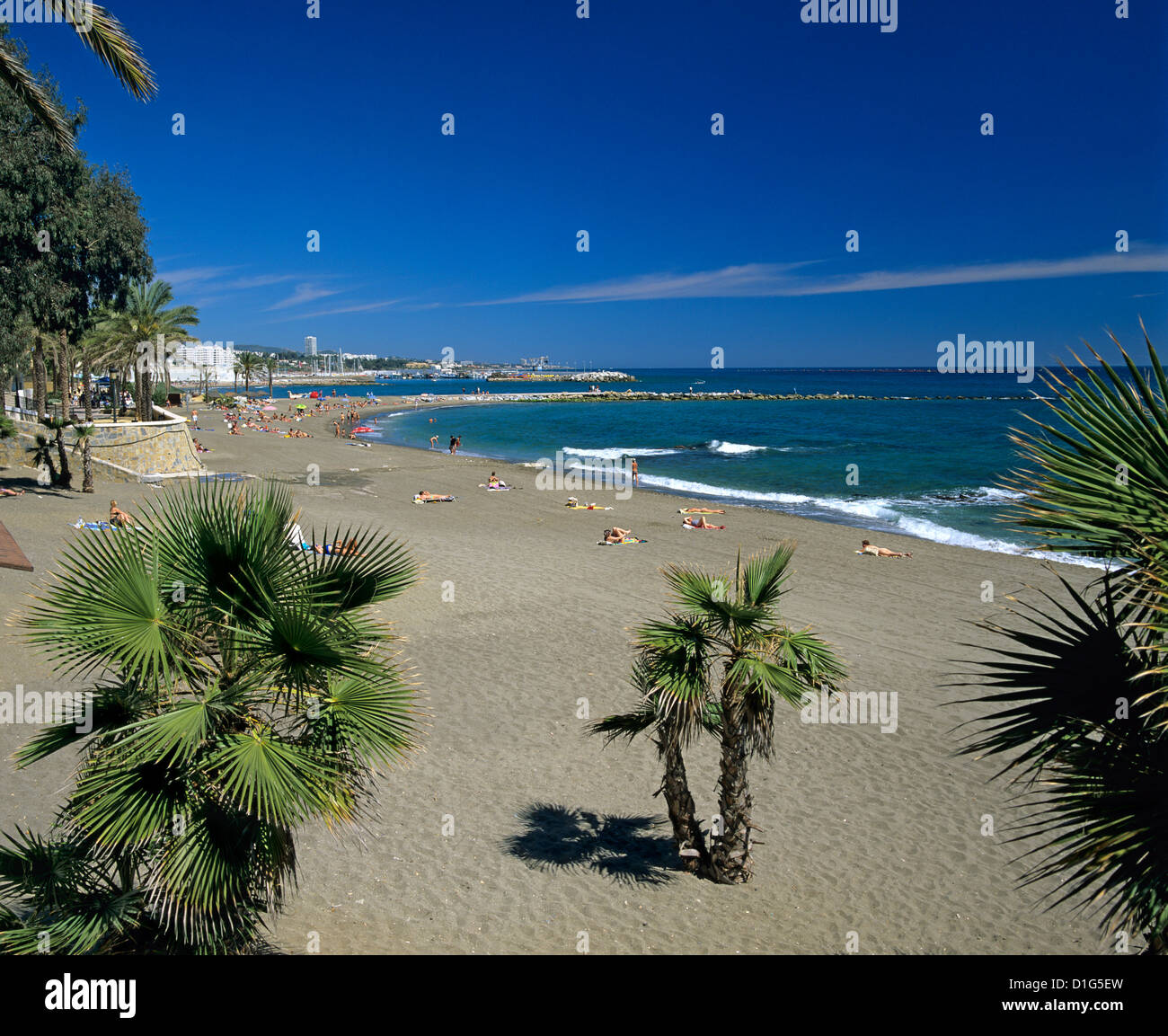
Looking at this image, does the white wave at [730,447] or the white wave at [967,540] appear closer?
the white wave at [967,540]

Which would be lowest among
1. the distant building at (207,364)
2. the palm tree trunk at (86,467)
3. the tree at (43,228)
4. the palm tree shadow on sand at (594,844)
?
the palm tree shadow on sand at (594,844)

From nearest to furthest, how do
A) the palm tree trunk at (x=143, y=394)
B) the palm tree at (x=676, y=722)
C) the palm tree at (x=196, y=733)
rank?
the palm tree at (x=196, y=733)
the palm tree at (x=676, y=722)
the palm tree trunk at (x=143, y=394)

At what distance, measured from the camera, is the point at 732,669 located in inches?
231

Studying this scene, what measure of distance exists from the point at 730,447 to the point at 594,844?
49083 millimetres

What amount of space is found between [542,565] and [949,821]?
36.8ft

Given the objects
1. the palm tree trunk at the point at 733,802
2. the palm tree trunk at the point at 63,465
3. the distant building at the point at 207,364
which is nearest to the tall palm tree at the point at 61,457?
the palm tree trunk at the point at 63,465

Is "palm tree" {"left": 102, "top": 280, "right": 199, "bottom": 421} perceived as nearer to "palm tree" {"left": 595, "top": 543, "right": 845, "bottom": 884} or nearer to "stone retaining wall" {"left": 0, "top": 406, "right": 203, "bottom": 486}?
"stone retaining wall" {"left": 0, "top": 406, "right": 203, "bottom": 486}

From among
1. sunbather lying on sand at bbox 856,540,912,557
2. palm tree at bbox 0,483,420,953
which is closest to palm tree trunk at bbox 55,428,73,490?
palm tree at bbox 0,483,420,953

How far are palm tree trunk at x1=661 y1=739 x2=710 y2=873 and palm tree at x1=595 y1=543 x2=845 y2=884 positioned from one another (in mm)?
20

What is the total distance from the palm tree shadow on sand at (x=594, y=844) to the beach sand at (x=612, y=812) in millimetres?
25

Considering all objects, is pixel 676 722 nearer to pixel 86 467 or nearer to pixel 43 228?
pixel 86 467

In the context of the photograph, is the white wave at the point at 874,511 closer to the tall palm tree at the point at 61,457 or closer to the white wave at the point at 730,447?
the white wave at the point at 730,447

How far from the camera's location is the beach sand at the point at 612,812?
596cm
